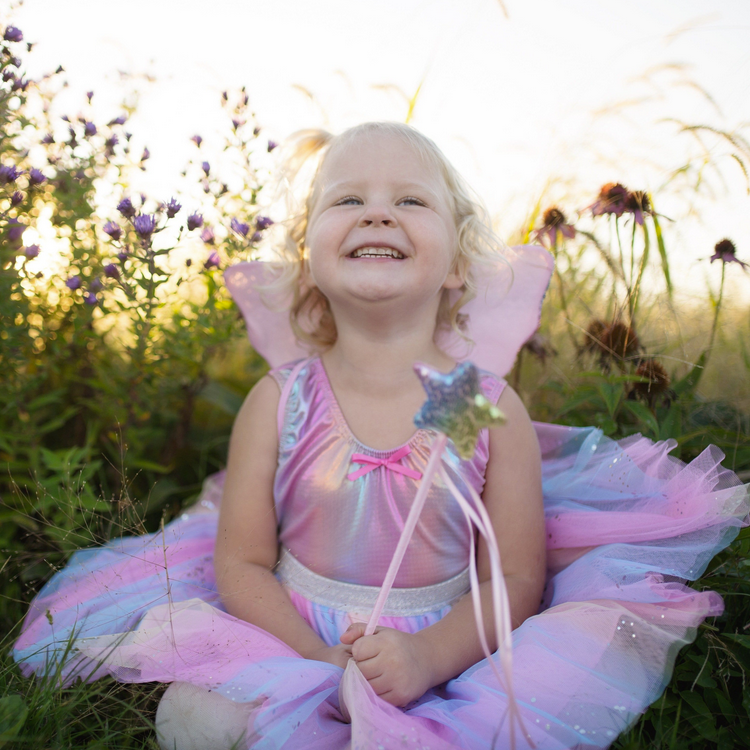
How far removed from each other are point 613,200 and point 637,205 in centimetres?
8

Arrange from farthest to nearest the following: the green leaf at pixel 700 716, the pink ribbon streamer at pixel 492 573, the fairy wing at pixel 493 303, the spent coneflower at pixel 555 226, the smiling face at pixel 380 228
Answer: the spent coneflower at pixel 555 226, the fairy wing at pixel 493 303, the smiling face at pixel 380 228, the green leaf at pixel 700 716, the pink ribbon streamer at pixel 492 573

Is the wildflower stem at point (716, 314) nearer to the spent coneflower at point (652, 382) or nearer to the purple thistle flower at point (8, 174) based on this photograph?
the spent coneflower at point (652, 382)

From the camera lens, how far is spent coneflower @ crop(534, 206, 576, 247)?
236 centimetres

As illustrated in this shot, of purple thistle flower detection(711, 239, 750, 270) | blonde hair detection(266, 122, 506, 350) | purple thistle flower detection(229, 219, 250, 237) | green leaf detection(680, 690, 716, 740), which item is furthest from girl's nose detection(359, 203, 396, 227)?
green leaf detection(680, 690, 716, 740)

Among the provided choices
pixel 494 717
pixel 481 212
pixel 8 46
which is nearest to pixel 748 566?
pixel 494 717

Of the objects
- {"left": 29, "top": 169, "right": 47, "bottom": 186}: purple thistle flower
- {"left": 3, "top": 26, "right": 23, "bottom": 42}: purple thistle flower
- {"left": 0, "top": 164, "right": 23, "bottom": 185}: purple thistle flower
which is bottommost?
{"left": 0, "top": 164, "right": 23, "bottom": 185}: purple thistle flower

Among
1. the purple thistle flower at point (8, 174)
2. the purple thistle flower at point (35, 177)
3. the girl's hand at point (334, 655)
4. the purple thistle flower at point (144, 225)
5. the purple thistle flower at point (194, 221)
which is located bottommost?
the girl's hand at point (334, 655)

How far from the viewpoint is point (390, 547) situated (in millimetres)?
1690

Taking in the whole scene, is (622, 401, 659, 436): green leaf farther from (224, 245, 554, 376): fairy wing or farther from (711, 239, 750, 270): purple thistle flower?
(711, 239, 750, 270): purple thistle flower

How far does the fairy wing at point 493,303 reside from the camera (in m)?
2.03

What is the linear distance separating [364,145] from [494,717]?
1.42 m

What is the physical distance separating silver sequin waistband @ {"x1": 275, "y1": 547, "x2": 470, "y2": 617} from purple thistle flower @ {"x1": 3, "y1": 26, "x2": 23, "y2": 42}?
175 cm

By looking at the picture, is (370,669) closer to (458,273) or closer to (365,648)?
(365,648)

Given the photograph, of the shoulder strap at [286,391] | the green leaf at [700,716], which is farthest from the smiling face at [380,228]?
the green leaf at [700,716]
